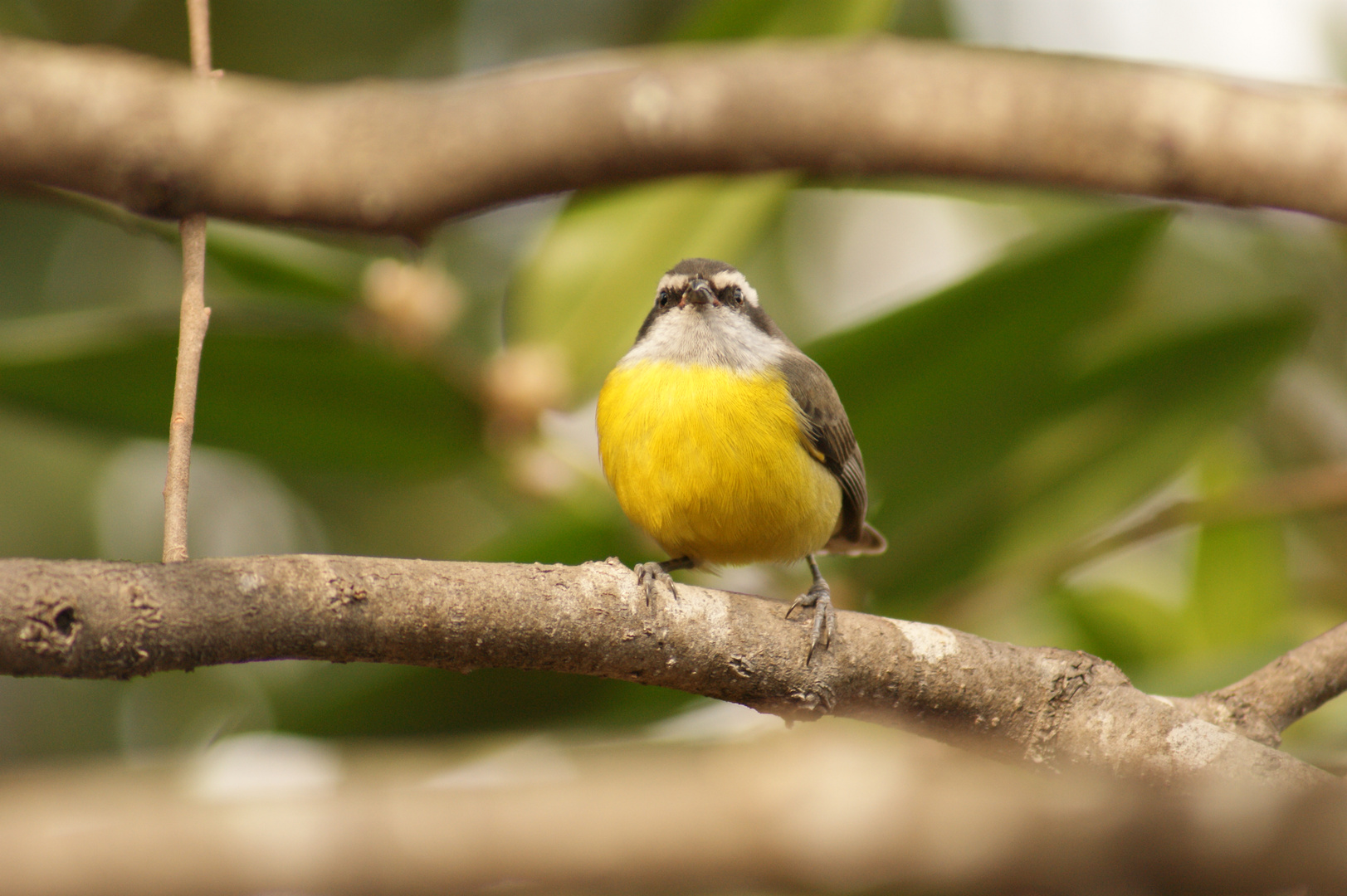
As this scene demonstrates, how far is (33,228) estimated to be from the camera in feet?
21.9

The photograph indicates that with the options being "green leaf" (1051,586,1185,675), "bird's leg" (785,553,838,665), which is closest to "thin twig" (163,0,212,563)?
"bird's leg" (785,553,838,665)

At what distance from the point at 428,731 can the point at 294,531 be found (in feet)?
10.9

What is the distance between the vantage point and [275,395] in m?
3.54

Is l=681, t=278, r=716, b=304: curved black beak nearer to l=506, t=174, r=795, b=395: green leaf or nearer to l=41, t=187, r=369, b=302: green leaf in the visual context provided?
l=506, t=174, r=795, b=395: green leaf

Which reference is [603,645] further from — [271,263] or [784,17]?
[784,17]

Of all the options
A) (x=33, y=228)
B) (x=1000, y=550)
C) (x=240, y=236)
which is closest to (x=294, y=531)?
(x=33, y=228)

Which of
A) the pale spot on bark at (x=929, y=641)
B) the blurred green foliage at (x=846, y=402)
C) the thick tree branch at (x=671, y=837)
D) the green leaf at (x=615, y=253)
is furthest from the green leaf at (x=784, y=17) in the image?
the thick tree branch at (x=671, y=837)

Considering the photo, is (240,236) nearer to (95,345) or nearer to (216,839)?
(95,345)

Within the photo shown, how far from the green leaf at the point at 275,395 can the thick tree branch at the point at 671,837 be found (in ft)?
5.66

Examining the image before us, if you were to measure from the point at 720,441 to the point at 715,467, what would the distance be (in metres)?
0.09


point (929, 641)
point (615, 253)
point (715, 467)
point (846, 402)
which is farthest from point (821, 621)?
point (615, 253)

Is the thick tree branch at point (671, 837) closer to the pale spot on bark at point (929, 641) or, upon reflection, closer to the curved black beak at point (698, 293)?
the pale spot on bark at point (929, 641)

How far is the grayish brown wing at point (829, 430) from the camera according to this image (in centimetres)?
347

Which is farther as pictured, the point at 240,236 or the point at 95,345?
the point at 240,236
